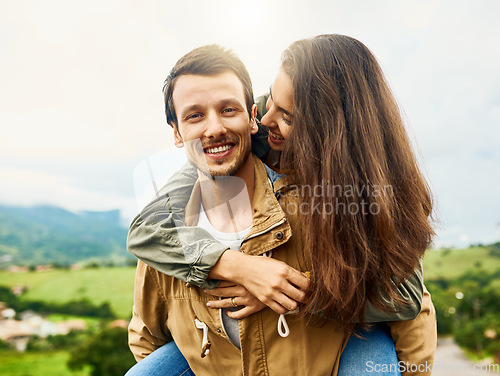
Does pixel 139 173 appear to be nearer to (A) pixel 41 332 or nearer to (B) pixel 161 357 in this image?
(B) pixel 161 357

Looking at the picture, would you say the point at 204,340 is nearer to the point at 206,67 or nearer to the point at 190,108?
the point at 190,108

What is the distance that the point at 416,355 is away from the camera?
4.17 ft

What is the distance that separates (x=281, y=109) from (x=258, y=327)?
0.67m

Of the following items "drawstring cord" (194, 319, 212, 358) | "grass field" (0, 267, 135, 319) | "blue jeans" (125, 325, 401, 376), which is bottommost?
"grass field" (0, 267, 135, 319)

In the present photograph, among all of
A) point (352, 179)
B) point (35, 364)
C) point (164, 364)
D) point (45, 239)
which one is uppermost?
point (352, 179)

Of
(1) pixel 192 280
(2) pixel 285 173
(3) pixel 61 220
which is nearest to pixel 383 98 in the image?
(2) pixel 285 173

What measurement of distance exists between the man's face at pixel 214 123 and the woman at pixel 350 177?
0.55ft

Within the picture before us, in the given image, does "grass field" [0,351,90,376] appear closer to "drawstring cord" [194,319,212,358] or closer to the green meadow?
the green meadow

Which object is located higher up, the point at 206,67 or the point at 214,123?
the point at 206,67

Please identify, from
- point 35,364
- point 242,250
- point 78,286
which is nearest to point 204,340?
point 242,250

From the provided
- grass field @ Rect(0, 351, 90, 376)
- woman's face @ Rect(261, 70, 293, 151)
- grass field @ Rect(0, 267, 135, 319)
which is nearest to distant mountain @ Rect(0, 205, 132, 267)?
grass field @ Rect(0, 267, 135, 319)

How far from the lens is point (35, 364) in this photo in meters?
4.37

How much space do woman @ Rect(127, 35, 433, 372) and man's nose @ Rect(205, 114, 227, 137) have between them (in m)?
0.21

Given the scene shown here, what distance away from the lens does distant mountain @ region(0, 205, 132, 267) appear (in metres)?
4.32
